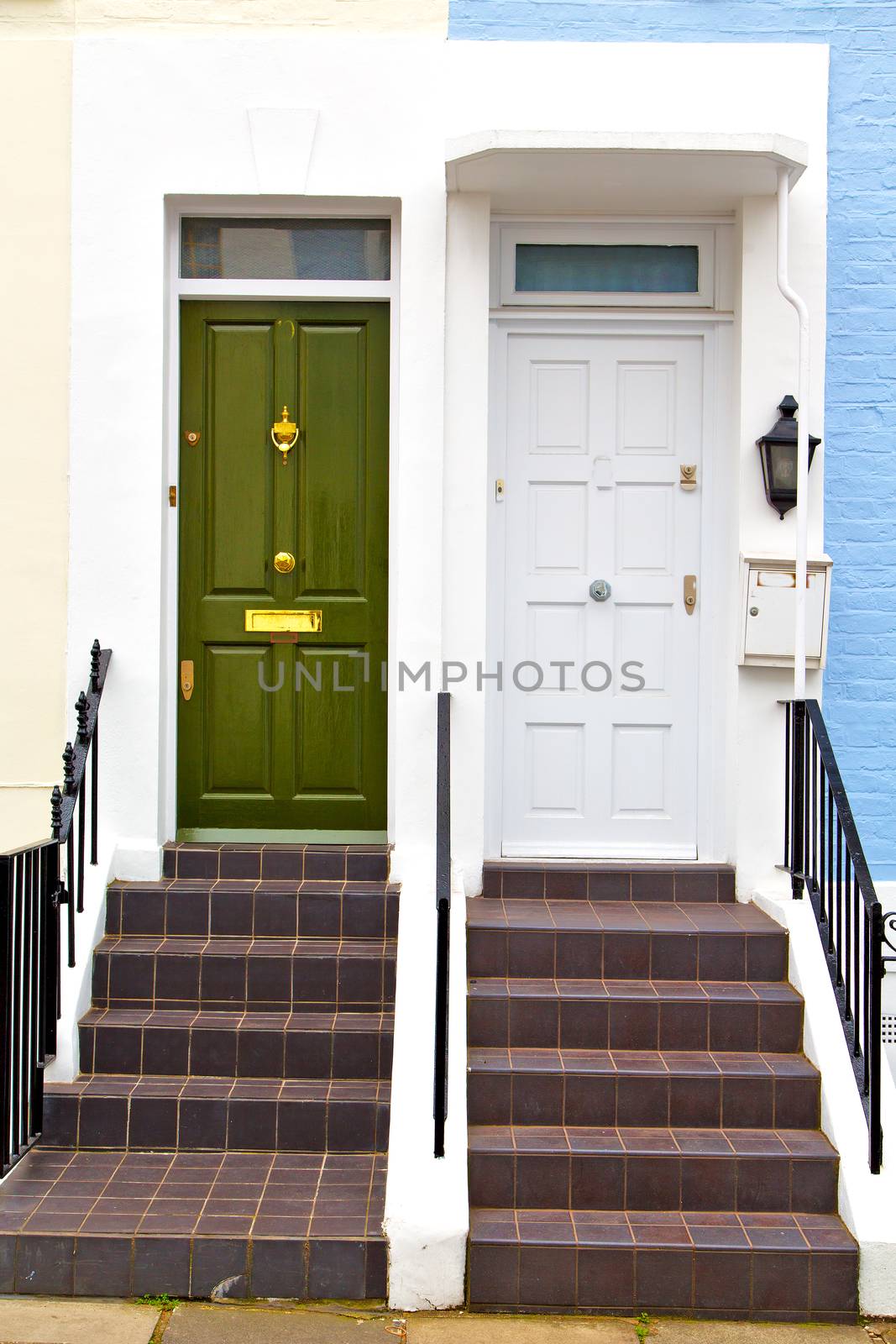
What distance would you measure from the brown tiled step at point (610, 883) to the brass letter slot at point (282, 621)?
125cm

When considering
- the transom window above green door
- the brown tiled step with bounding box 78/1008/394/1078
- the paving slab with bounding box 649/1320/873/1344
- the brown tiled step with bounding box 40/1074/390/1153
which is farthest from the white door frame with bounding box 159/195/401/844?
Answer: the paving slab with bounding box 649/1320/873/1344

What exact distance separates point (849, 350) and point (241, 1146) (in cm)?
389

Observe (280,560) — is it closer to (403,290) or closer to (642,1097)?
(403,290)

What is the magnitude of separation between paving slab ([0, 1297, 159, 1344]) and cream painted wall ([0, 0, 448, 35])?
15.4 ft

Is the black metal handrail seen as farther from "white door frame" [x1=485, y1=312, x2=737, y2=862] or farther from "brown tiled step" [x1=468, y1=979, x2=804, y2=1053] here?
"white door frame" [x1=485, y1=312, x2=737, y2=862]

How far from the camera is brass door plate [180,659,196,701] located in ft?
17.3

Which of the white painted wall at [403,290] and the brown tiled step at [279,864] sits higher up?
the white painted wall at [403,290]

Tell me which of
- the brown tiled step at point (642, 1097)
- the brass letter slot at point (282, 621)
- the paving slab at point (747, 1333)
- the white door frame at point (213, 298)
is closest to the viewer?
the paving slab at point (747, 1333)

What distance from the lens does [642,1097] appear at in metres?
4.17

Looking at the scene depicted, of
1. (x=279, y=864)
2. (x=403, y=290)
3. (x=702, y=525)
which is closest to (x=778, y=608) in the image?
(x=702, y=525)

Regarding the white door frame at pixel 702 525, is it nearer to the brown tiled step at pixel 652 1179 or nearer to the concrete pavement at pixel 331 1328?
the brown tiled step at pixel 652 1179

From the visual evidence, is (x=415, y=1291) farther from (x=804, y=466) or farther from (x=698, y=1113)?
(x=804, y=466)

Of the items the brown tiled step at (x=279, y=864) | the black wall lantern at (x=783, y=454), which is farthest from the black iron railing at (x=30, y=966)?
the black wall lantern at (x=783, y=454)

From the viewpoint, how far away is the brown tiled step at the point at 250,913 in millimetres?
4844
